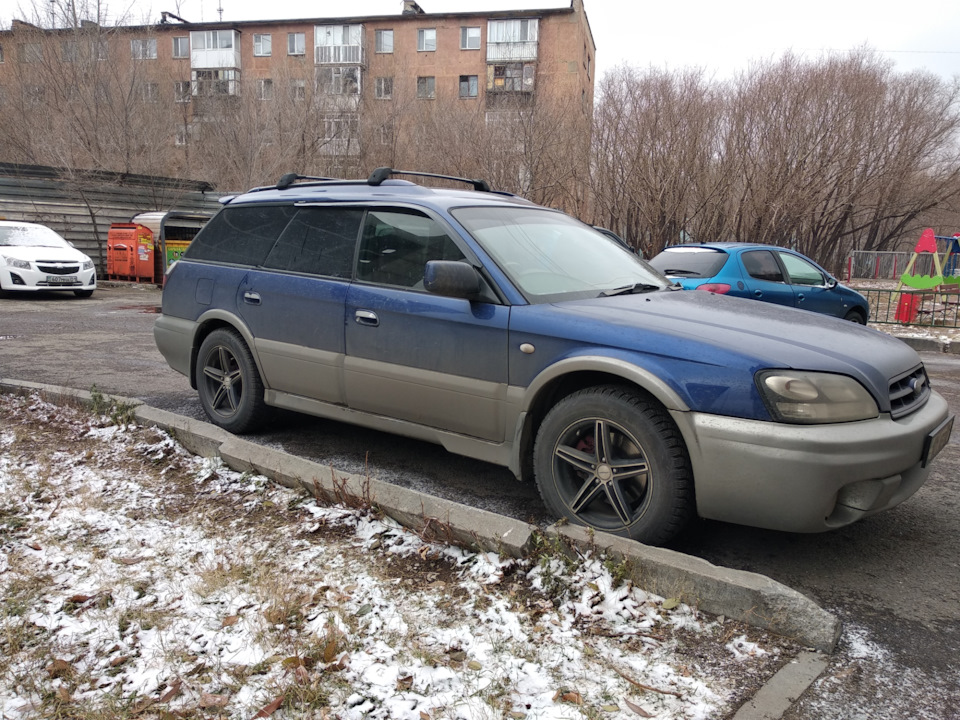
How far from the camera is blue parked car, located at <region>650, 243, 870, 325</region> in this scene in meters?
9.00

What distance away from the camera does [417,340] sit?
398 centimetres

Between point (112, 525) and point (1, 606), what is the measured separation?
0.79 meters

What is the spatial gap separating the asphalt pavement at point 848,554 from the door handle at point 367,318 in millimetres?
910

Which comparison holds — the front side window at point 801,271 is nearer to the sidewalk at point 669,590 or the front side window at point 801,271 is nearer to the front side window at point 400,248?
the front side window at point 400,248

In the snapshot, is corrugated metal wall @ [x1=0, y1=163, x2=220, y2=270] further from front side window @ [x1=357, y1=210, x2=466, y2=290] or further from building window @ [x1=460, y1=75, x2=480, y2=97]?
building window @ [x1=460, y1=75, x2=480, y2=97]

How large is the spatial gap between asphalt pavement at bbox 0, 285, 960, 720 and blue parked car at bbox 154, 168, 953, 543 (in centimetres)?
34

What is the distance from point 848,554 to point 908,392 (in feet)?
2.57

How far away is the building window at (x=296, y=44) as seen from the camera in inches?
2036

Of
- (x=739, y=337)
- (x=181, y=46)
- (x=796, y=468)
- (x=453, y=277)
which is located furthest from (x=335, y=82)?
(x=796, y=468)

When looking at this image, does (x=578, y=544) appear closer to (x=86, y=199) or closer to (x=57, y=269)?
(x=57, y=269)

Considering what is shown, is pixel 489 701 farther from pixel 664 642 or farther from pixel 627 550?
pixel 627 550

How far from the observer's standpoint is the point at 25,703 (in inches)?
89.9

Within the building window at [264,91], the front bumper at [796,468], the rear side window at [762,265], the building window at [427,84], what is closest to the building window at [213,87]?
the building window at [264,91]

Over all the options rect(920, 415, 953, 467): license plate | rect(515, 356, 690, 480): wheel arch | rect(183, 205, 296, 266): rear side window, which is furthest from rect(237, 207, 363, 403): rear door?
rect(920, 415, 953, 467): license plate
